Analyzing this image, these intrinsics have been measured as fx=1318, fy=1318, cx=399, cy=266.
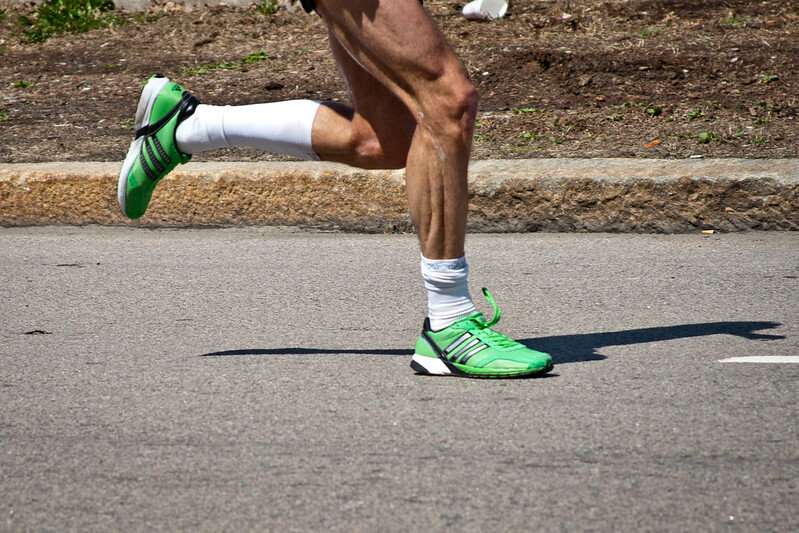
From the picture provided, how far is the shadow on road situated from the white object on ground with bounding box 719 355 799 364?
0.24m

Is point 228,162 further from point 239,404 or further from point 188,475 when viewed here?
point 188,475

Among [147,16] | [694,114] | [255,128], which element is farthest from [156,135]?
[147,16]

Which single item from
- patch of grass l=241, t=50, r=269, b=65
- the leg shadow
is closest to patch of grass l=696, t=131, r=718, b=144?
the leg shadow

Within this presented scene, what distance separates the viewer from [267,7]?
10.0 meters

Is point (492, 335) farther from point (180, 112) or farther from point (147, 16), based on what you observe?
point (147, 16)

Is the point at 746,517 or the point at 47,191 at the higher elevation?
the point at 746,517

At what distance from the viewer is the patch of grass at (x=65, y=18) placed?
33.3 feet

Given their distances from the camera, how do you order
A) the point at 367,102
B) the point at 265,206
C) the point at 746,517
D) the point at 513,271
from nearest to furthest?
the point at 746,517, the point at 367,102, the point at 513,271, the point at 265,206

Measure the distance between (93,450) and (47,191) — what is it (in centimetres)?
357

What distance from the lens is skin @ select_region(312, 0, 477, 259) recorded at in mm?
3338

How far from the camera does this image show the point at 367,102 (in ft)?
12.1

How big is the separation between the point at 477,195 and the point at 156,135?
7.04 feet

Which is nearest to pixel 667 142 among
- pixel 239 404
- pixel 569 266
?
pixel 569 266

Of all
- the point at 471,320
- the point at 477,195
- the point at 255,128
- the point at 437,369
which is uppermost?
the point at 255,128
